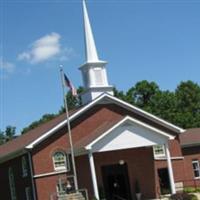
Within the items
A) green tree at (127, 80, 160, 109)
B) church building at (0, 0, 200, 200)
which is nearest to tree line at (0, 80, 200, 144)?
green tree at (127, 80, 160, 109)

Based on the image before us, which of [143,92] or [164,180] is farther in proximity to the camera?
[143,92]

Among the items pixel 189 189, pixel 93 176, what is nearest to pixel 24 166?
pixel 93 176

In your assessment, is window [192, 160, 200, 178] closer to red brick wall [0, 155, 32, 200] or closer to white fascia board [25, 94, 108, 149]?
white fascia board [25, 94, 108, 149]

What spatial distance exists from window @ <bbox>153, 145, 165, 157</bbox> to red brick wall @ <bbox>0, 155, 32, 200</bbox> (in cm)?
972

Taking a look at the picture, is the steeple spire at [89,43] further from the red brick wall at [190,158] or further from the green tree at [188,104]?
the green tree at [188,104]

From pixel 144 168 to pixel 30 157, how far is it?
8701mm

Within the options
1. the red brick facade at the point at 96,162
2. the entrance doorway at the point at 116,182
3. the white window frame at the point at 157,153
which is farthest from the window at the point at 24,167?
the white window frame at the point at 157,153

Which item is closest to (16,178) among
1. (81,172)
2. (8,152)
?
(8,152)

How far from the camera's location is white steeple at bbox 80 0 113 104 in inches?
1793

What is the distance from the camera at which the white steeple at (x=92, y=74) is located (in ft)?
149

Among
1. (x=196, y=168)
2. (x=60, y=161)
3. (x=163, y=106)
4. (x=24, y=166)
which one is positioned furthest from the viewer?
(x=163, y=106)

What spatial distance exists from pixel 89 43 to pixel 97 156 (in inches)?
365

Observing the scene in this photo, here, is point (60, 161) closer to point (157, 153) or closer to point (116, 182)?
point (116, 182)

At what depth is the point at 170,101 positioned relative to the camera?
8512cm
